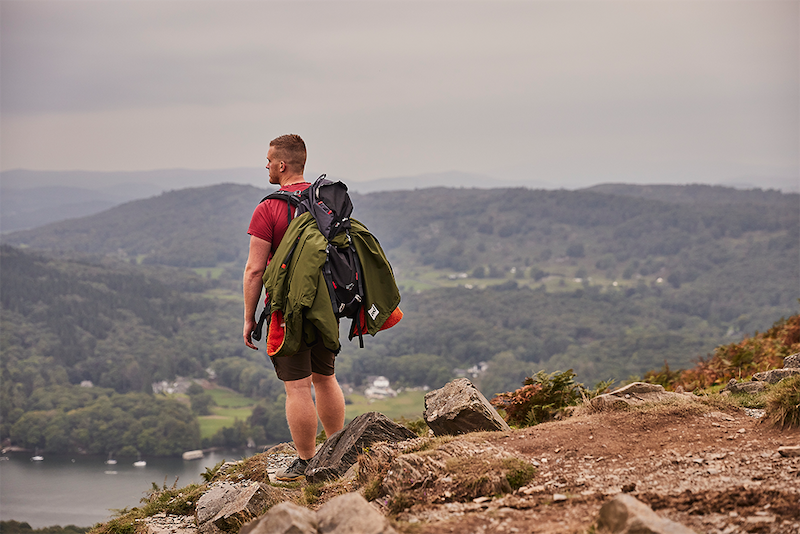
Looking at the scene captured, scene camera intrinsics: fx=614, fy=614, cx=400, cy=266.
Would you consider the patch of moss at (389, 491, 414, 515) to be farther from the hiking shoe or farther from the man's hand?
the hiking shoe

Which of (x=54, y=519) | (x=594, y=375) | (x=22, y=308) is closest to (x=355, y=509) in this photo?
(x=54, y=519)

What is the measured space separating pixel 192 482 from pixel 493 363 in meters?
93.5

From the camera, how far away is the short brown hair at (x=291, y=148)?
5.80m

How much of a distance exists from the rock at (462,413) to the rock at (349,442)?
419 millimetres

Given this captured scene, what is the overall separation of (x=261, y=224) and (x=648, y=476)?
372cm

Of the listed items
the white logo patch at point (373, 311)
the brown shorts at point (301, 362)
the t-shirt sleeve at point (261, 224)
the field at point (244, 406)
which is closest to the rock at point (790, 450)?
the white logo patch at point (373, 311)

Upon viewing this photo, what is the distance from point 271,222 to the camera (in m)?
5.63

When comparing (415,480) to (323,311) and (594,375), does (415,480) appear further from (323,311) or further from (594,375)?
(594,375)

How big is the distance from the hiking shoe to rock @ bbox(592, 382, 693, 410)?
3.00 m

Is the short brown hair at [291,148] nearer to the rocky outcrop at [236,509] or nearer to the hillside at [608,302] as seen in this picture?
the rocky outcrop at [236,509]

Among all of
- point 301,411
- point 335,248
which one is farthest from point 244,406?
point 335,248

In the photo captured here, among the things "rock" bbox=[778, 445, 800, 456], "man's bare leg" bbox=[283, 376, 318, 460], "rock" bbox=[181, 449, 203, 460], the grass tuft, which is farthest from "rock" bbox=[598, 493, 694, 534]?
"rock" bbox=[181, 449, 203, 460]

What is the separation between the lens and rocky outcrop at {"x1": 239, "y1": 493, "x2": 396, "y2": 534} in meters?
3.13

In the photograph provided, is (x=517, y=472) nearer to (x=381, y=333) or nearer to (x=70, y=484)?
(x=70, y=484)
